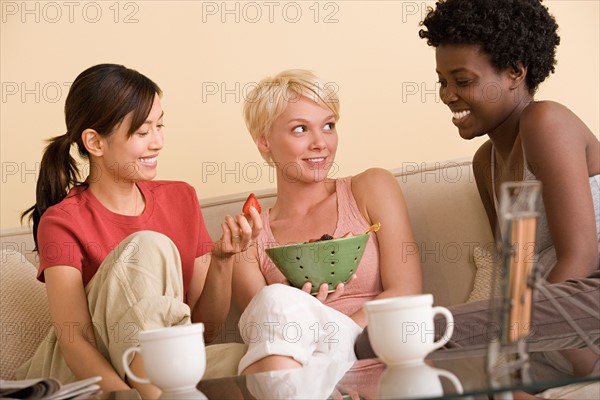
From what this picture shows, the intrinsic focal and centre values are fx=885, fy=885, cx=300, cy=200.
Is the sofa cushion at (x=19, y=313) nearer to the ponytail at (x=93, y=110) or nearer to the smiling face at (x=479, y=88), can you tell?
the ponytail at (x=93, y=110)

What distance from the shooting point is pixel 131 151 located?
1964 mm

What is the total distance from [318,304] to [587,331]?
18.8 inches

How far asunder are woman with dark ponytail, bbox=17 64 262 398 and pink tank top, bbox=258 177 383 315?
13cm

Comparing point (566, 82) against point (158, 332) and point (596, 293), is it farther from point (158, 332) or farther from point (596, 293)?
point (158, 332)

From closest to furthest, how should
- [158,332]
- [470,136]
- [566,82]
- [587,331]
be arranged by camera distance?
[158,332] → [587,331] → [470,136] → [566,82]

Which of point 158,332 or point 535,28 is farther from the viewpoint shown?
point 535,28

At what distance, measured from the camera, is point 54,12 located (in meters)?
2.73

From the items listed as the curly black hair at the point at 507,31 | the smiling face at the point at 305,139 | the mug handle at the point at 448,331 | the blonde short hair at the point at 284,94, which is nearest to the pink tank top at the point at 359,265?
the smiling face at the point at 305,139

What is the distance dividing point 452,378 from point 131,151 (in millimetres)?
1090

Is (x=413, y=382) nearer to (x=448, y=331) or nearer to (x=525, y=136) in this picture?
(x=448, y=331)

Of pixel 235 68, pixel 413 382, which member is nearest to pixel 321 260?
pixel 413 382

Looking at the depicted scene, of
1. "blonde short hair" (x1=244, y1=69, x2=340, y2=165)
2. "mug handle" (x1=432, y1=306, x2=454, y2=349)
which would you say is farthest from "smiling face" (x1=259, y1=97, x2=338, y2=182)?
"mug handle" (x1=432, y1=306, x2=454, y2=349)

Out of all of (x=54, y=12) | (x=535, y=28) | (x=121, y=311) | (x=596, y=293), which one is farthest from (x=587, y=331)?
(x=54, y=12)

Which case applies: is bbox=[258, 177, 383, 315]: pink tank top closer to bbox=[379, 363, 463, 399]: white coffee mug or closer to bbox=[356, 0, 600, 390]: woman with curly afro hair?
bbox=[356, 0, 600, 390]: woman with curly afro hair
